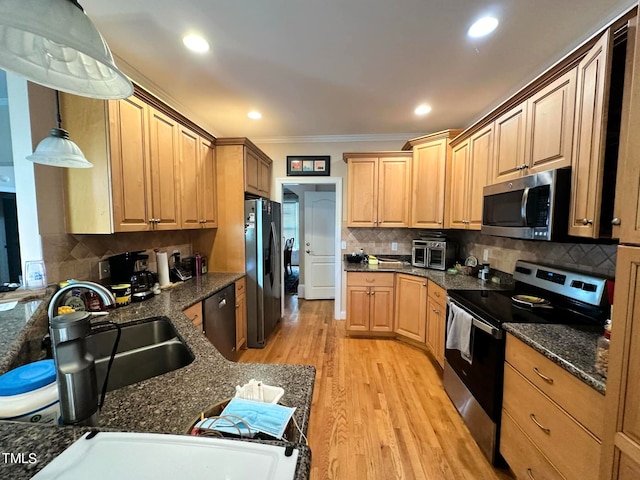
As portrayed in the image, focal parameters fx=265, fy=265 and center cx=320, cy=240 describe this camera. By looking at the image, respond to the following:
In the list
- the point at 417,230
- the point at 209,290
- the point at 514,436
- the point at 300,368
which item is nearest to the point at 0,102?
the point at 209,290

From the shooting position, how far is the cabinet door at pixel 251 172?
2.99 m

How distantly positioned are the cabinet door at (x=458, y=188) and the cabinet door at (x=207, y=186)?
8.71ft

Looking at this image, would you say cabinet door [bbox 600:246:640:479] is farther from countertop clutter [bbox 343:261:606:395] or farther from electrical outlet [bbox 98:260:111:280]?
electrical outlet [bbox 98:260:111:280]

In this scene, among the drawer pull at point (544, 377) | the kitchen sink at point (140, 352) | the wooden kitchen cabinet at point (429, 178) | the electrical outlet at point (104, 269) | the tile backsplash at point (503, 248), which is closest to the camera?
the drawer pull at point (544, 377)

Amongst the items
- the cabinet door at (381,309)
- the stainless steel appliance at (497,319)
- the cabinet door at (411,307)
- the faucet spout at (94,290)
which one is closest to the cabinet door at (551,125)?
the stainless steel appliance at (497,319)

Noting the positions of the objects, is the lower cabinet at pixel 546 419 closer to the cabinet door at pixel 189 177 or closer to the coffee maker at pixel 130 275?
the coffee maker at pixel 130 275

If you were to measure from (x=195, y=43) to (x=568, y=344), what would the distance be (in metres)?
2.78

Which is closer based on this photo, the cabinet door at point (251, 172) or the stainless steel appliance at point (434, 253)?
the cabinet door at point (251, 172)

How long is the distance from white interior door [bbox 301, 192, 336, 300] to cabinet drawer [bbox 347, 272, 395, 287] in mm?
1752

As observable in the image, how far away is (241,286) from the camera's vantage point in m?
2.93

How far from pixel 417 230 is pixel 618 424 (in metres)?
2.98

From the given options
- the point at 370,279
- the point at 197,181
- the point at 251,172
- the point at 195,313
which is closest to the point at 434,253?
the point at 370,279

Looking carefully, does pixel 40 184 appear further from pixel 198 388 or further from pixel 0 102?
pixel 198 388

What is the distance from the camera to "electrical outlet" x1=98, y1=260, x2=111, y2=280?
1966 mm
